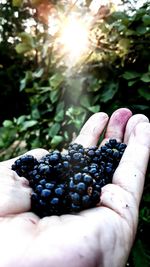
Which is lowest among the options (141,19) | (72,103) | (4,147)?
(4,147)

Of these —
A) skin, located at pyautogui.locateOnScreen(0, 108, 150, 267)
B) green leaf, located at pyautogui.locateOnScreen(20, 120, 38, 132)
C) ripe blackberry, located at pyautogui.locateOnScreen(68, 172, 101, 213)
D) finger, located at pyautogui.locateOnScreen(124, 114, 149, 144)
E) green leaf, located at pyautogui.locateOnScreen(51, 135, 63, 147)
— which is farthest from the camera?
green leaf, located at pyautogui.locateOnScreen(20, 120, 38, 132)

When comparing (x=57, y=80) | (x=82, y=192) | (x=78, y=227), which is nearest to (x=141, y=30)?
(x=57, y=80)

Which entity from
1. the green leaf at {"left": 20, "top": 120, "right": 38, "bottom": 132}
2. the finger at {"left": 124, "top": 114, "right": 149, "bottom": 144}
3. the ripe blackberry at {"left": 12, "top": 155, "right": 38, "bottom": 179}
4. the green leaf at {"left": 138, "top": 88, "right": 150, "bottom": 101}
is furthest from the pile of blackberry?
the green leaf at {"left": 20, "top": 120, "right": 38, "bottom": 132}

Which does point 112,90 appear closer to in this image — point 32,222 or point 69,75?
point 69,75

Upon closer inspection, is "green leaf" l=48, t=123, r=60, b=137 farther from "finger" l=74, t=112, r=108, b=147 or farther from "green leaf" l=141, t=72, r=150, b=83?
"green leaf" l=141, t=72, r=150, b=83

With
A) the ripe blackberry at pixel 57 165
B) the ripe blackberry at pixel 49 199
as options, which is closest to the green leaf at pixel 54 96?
the ripe blackberry at pixel 57 165

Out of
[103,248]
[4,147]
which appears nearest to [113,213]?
[103,248]
